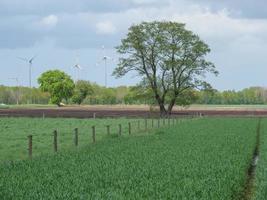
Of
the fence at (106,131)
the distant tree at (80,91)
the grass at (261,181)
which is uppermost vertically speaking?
the distant tree at (80,91)

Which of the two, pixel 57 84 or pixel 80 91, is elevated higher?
pixel 57 84

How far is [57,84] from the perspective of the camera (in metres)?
176

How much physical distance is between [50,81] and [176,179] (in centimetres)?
16435

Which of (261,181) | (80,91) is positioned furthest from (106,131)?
(80,91)

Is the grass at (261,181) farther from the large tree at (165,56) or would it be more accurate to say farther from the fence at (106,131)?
the large tree at (165,56)

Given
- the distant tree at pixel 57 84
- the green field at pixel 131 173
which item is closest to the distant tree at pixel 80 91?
the distant tree at pixel 57 84

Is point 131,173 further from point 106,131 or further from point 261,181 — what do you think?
point 106,131

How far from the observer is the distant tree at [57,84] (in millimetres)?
177500

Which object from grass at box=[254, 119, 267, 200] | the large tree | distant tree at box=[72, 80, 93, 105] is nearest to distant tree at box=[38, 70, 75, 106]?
distant tree at box=[72, 80, 93, 105]

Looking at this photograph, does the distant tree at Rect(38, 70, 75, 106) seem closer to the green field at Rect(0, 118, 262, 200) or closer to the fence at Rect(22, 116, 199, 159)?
the fence at Rect(22, 116, 199, 159)

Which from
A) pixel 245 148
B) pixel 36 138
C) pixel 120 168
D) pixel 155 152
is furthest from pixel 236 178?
pixel 36 138

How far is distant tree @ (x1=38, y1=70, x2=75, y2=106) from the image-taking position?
17750cm

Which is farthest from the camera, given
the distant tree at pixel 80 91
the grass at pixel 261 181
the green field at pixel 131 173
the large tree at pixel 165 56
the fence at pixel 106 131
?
the distant tree at pixel 80 91

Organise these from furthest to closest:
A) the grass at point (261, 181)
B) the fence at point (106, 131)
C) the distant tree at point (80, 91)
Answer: the distant tree at point (80, 91), the fence at point (106, 131), the grass at point (261, 181)
